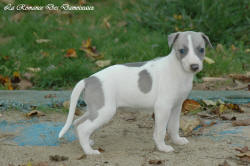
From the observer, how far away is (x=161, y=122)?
3.50 metres

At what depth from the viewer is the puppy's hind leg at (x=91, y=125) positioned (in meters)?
3.44

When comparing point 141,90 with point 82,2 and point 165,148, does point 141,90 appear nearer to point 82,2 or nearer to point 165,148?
point 165,148

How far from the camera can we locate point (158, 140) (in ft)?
11.6

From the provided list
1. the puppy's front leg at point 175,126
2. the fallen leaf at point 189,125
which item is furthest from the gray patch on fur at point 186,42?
the fallen leaf at point 189,125

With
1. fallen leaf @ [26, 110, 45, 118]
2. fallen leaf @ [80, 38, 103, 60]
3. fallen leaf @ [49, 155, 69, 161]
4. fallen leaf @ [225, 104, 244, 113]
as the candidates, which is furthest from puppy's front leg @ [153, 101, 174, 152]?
fallen leaf @ [80, 38, 103, 60]

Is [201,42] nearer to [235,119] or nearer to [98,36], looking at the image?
[235,119]

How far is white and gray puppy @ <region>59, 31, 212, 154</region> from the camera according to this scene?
345cm

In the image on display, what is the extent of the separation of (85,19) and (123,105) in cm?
524

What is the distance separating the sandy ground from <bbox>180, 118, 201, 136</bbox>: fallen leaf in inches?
4.2

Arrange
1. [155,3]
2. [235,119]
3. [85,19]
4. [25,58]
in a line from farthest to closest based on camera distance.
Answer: [85,19] → [155,3] → [25,58] → [235,119]

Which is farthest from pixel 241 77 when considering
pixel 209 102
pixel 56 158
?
pixel 56 158

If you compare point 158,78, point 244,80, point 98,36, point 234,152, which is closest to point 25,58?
point 98,36

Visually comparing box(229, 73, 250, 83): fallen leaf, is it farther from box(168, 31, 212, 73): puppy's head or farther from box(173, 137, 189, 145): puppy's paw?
box(168, 31, 212, 73): puppy's head

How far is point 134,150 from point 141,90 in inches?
19.1
